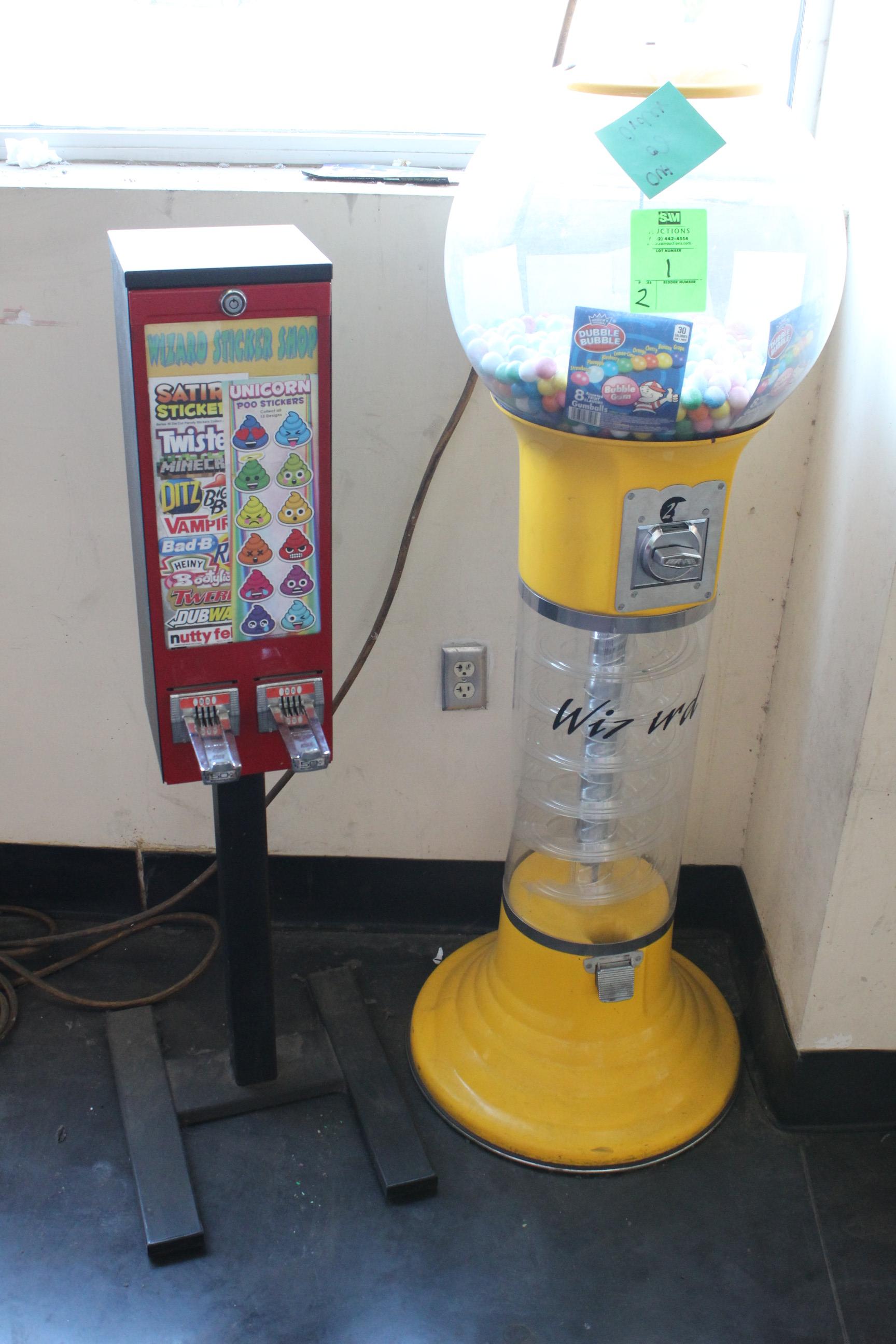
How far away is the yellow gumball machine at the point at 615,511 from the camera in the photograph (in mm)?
1297

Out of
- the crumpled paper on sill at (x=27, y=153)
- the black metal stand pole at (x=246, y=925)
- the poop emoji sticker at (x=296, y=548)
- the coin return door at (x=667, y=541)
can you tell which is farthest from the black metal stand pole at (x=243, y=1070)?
the crumpled paper on sill at (x=27, y=153)

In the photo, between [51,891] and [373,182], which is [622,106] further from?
[51,891]

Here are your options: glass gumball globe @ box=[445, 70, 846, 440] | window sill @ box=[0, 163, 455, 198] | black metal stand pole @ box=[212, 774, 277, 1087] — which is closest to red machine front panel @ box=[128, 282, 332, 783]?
black metal stand pole @ box=[212, 774, 277, 1087]

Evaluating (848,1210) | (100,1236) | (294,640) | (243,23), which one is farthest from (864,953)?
(243,23)

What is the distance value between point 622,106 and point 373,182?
20.1 inches

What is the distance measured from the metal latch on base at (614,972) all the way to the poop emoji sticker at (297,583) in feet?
2.44

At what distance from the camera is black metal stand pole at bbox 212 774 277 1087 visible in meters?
1.58

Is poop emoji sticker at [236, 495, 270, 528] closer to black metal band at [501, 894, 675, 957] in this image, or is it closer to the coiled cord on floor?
the coiled cord on floor

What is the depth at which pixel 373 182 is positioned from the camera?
67.6 inches

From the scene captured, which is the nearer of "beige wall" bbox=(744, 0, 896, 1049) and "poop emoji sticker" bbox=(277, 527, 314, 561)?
"poop emoji sticker" bbox=(277, 527, 314, 561)

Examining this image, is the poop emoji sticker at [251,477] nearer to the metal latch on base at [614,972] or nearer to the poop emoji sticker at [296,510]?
the poop emoji sticker at [296,510]

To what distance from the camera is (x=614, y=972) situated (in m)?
1.76

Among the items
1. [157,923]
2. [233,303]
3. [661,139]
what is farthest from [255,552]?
[157,923]

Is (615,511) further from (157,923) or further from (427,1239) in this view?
(157,923)
